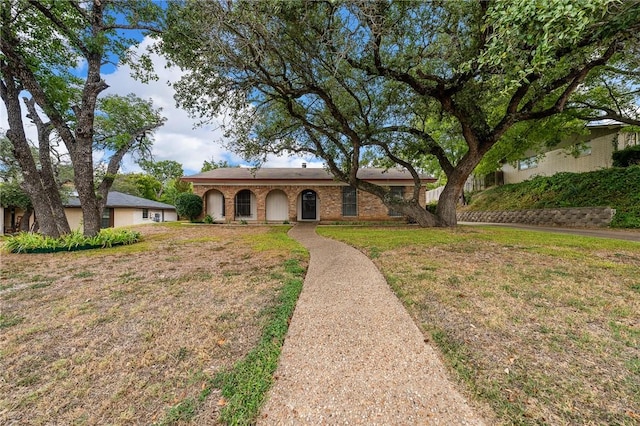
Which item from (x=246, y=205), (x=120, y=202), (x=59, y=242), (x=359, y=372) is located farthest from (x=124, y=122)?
(x=359, y=372)

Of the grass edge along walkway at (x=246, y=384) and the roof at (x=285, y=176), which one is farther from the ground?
the roof at (x=285, y=176)

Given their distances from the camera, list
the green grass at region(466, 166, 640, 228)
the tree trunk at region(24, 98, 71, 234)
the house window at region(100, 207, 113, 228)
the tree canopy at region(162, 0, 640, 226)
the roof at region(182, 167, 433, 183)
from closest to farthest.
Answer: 1. the tree canopy at region(162, 0, 640, 226)
2. the tree trunk at region(24, 98, 71, 234)
3. the green grass at region(466, 166, 640, 228)
4. the roof at region(182, 167, 433, 183)
5. the house window at region(100, 207, 113, 228)

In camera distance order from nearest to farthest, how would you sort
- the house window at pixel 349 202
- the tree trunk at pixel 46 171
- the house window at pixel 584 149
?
the tree trunk at pixel 46 171 < the house window at pixel 584 149 < the house window at pixel 349 202

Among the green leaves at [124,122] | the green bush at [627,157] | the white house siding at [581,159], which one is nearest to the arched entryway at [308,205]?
the green leaves at [124,122]

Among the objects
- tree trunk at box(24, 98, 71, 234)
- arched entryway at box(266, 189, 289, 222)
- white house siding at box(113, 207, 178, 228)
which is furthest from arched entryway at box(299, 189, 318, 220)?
white house siding at box(113, 207, 178, 228)

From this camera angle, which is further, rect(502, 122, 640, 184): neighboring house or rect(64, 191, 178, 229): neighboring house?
rect(64, 191, 178, 229): neighboring house

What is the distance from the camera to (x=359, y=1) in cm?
556

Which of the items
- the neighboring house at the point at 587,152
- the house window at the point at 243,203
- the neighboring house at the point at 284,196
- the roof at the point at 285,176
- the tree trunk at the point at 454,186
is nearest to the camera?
the tree trunk at the point at 454,186

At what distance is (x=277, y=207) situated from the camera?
1697 centimetres

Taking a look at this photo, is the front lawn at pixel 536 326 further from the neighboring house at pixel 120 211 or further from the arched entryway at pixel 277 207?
the neighboring house at pixel 120 211

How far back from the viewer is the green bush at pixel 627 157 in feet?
39.2

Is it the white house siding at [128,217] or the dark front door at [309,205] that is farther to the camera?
the white house siding at [128,217]

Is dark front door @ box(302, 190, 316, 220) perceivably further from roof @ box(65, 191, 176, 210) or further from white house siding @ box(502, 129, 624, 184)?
white house siding @ box(502, 129, 624, 184)

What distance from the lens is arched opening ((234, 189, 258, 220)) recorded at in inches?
662
